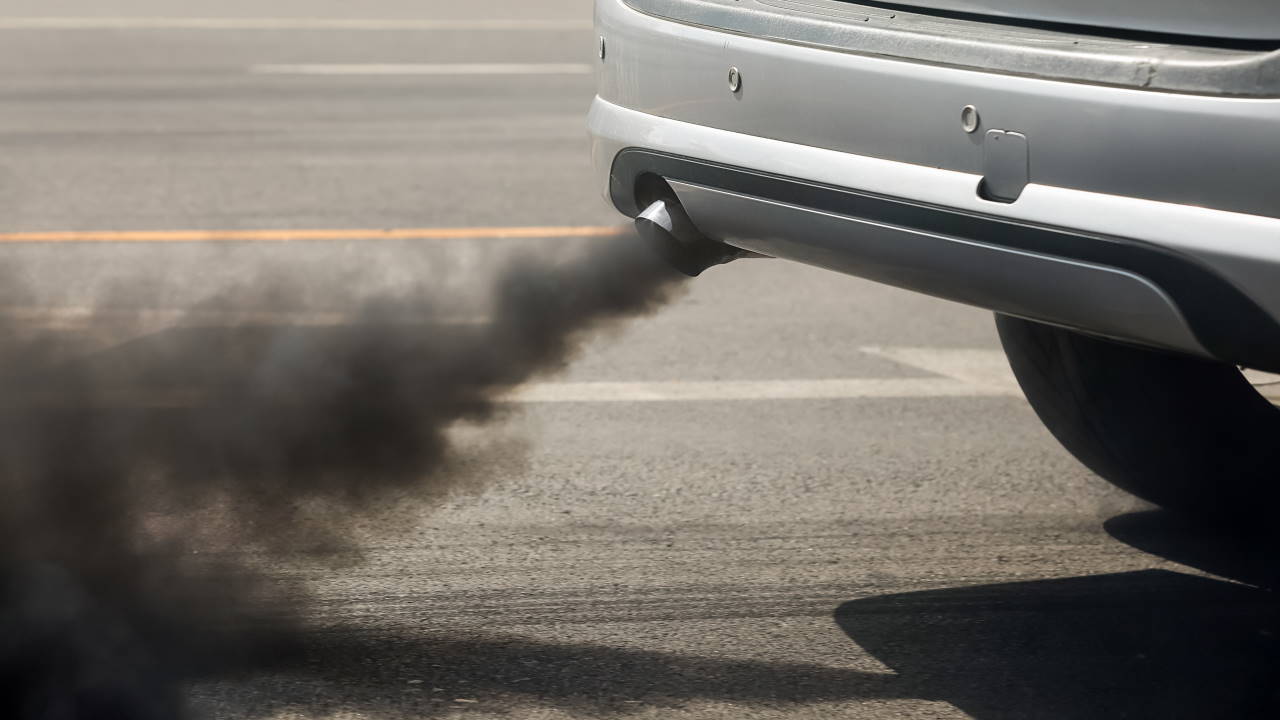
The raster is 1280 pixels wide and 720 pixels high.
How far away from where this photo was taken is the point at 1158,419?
3.64 meters

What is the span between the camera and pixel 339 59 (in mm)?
13117

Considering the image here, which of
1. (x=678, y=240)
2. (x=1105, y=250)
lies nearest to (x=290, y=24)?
(x=678, y=240)

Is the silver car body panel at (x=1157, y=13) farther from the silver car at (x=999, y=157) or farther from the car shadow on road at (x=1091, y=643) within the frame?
the car shadow on road at (x=1091, y=643)

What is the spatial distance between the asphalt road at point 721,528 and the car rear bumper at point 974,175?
0.83 metres

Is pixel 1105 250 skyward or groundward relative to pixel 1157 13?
groundward

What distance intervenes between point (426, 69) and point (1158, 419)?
9873 millimetres

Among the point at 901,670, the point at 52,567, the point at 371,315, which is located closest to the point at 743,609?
the point at 901,670

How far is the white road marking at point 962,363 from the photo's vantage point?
5062 mm

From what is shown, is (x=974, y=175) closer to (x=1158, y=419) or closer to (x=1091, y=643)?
(x=1091, y=643)

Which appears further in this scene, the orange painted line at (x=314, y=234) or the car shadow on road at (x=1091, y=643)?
the orange painted line at (x=314, y=234)

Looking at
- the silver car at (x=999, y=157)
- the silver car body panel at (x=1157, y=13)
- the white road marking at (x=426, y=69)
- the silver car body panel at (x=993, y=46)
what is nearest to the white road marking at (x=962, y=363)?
the silver car at (x=999, y=157)

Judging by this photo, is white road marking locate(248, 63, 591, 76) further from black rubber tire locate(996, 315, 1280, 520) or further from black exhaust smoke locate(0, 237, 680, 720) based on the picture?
black rubber tire locate(996, 315, 1280, 520)

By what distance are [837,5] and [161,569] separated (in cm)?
188

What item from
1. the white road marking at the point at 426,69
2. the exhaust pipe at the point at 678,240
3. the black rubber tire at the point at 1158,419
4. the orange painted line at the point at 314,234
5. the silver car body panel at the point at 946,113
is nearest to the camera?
the silver car body panel at the point at 946,113
